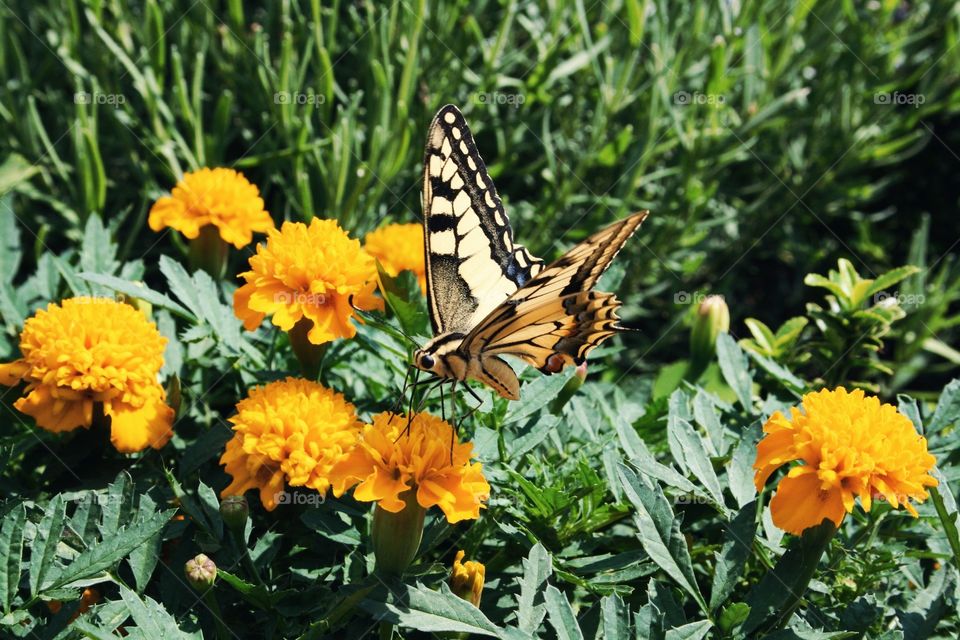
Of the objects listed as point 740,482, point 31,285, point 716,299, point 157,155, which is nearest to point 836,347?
point 716,299

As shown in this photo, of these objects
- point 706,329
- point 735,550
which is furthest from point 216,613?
point 706,329

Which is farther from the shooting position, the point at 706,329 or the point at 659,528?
the point at 706,329

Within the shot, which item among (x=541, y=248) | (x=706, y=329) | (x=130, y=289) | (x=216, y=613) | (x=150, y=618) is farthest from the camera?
(x=541, y=248)

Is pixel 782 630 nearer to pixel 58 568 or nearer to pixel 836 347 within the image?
pixel 836 347

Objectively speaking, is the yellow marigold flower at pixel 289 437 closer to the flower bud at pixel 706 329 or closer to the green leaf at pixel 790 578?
the green leaf at pixel 790 578

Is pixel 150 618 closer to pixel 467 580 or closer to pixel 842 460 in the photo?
pixel 467 580
